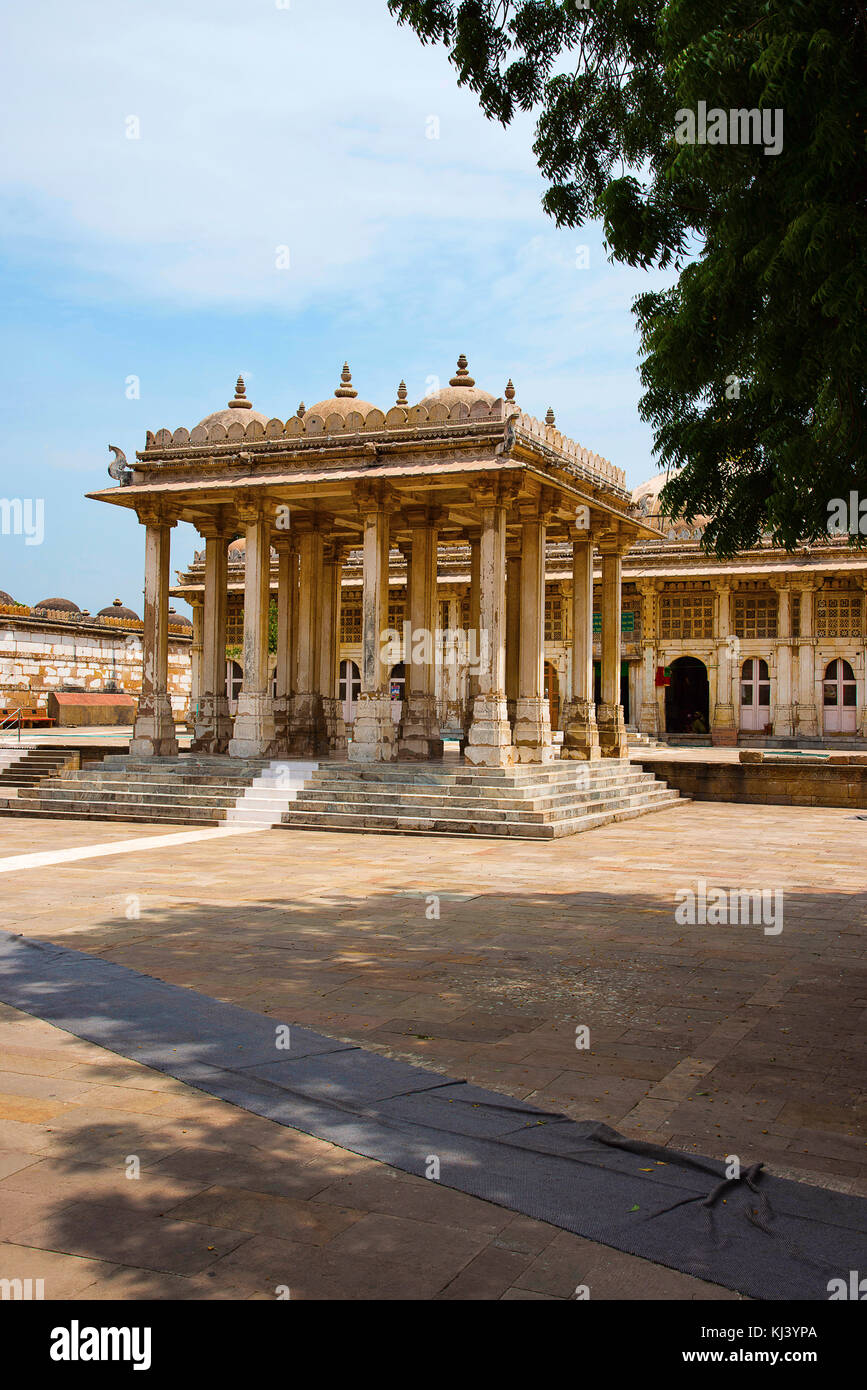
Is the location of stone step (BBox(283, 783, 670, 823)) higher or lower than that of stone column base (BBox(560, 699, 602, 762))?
lower

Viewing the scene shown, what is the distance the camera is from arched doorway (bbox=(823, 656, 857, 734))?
111 ft

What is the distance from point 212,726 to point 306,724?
1.76 m

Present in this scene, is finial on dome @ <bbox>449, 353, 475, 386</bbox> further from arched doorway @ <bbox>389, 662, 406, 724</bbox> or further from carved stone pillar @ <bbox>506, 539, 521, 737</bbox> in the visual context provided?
arched doorway @ <bbox>389, 662, 406, 724</bbox>

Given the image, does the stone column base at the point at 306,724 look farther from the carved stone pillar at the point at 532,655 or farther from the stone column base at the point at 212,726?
the carved stone pillar at the point at 532,655

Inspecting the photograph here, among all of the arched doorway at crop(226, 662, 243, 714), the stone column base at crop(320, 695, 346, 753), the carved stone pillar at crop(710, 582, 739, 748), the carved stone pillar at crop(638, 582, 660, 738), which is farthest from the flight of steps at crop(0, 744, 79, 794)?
the carved stone pillar at crop(710, 582, 739, 748)

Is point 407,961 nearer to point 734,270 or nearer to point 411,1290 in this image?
point 411,1290

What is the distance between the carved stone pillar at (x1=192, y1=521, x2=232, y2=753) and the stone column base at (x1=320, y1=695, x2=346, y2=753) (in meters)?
1.83

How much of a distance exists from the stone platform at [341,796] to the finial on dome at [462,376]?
7.08 meters

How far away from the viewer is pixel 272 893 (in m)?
10.1

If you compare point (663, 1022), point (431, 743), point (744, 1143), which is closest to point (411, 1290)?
point (744, 1143)

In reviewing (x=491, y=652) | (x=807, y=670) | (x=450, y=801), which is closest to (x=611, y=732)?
(x=491, y=652)

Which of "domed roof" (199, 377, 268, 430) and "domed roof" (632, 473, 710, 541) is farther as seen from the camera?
"domed roof" (632, 473, 710, 541)

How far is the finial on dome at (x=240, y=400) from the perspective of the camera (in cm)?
2172

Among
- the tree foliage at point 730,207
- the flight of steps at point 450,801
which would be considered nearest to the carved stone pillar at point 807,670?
the flight of steps at point 450,801
